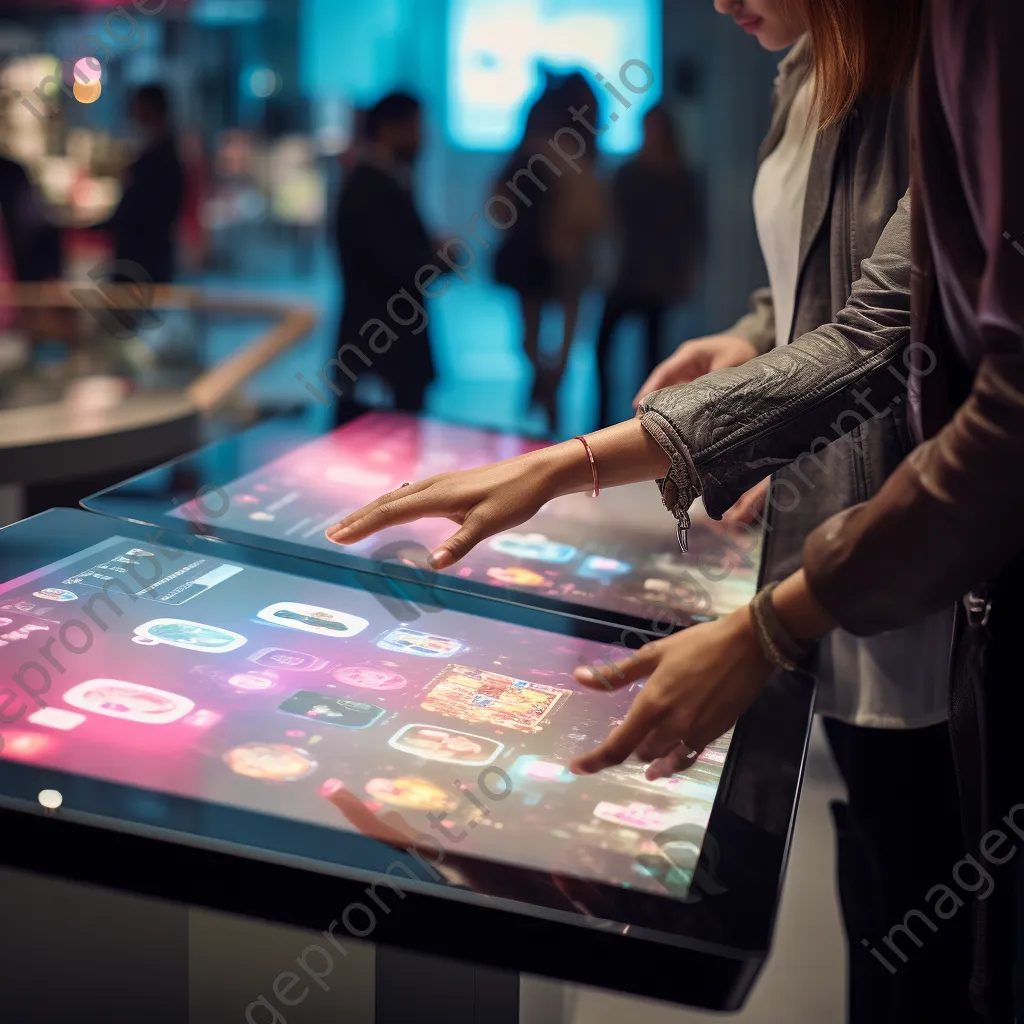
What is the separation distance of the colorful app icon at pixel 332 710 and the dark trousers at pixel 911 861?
661mm

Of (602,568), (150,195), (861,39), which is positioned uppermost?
(861,39)

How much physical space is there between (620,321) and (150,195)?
2143 millimetres

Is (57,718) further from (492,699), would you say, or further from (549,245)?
(549,245)

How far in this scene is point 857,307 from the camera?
3.74 ft

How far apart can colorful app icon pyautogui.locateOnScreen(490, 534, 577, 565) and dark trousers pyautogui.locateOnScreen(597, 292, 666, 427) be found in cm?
376

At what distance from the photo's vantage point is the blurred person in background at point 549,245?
520 cm

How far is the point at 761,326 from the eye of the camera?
165 centimetres

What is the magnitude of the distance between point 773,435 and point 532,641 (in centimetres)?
33

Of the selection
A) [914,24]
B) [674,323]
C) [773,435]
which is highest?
[914,24]

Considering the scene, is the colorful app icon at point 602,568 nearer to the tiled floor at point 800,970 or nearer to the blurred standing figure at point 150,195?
the tiled floor at point 800,970

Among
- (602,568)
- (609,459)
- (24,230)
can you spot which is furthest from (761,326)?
(24,230)

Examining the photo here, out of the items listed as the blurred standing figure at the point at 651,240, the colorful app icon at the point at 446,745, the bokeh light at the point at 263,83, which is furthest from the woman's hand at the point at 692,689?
the bokeh light at the point at 263,83

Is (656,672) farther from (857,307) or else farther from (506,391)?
(506,391)

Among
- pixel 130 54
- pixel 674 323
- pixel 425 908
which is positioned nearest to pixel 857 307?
pixel 425 908
